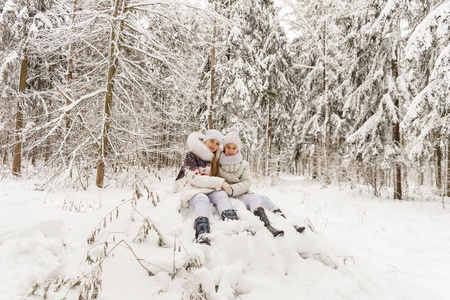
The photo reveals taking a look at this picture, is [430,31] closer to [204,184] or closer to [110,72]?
[204,184]

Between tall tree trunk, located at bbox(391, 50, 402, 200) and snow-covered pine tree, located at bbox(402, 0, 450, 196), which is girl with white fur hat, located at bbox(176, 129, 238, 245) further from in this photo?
tall tree trunk, located at bbox(391, 50, 402, 200)

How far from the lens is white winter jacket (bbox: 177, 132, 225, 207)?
300cm

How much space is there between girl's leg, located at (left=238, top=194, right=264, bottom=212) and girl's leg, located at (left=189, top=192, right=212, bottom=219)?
0.66m

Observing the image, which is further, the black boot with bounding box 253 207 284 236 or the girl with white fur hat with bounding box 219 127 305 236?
the girl with white fur hat with bounding box 219 127 305 236

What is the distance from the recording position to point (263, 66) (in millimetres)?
13508

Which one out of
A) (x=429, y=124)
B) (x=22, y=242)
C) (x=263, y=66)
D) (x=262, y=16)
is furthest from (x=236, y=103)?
(x=22, y=242)

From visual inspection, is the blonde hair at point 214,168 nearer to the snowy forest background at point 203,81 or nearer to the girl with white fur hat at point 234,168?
the girl with white fur hat at point 234,168

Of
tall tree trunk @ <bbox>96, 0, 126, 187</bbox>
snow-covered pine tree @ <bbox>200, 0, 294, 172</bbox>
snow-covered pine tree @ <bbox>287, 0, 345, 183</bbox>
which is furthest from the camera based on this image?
snow-covered pine tree @ <bbox>287, 0, 345, 183</bbox>

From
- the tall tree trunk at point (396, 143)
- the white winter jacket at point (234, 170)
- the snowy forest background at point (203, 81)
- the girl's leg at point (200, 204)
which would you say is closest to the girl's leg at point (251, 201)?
the white winter jacket at point (234, 170)

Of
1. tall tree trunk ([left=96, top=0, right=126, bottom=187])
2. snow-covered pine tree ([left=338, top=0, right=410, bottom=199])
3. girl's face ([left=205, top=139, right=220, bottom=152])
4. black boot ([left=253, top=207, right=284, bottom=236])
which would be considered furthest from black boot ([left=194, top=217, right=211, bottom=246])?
snow-covered pine tree ([left=338, top=0, right=410, bottom=199])

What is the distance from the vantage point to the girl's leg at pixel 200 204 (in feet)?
8.68

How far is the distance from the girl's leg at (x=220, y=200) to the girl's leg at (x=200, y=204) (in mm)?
166

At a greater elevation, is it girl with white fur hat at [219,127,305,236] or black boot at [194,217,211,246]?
girl with white fur hat at [219,127,305,236]

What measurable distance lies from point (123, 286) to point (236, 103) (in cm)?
1119
